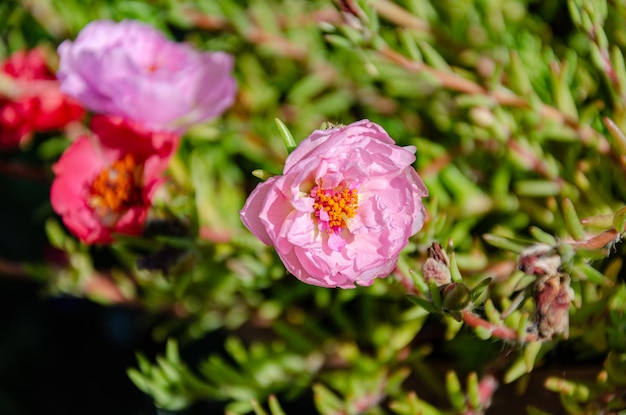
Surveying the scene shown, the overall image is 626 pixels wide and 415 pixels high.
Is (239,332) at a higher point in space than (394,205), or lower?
lower

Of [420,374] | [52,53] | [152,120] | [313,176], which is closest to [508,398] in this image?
[420,374]

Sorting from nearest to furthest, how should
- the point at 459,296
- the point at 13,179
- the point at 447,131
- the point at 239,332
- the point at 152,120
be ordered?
the point at 459,296
the point at 152,120
the point at 447,131
the point at 239,332
the point at 13,179

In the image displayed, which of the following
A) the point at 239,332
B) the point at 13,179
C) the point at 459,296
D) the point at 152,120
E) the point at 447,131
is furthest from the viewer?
the point at 13,179

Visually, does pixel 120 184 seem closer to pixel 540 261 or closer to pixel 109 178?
pixel 109 178

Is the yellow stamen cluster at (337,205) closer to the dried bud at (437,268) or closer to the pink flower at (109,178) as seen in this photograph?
the dried bud at (437,268)

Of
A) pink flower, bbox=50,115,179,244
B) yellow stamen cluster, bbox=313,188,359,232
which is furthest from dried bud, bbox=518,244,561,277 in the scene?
pink flower, bbox=50,115,179,244

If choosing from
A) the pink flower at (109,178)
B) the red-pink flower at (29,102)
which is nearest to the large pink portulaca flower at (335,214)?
the pink flower at (109,178)

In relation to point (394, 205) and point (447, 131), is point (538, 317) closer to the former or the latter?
point (394, 205)
